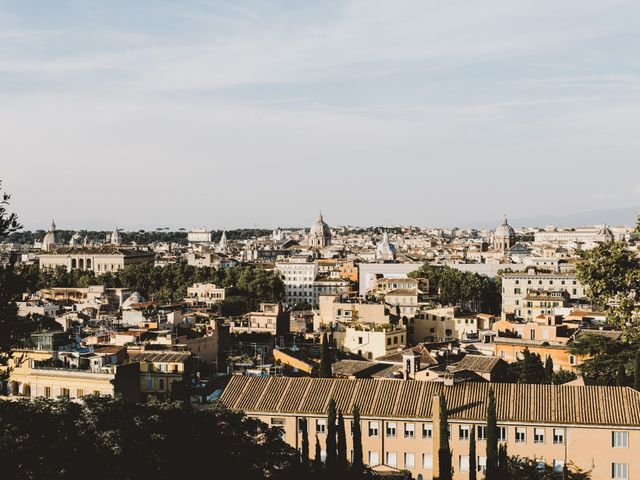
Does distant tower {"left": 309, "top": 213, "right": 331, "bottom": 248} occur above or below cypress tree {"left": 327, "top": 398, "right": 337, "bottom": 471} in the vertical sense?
above

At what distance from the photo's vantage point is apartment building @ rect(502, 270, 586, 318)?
7006 centimetres

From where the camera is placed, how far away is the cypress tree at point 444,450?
72.6ft

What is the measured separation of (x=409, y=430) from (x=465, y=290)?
4947 cm

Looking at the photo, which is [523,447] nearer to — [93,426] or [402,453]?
[402,453]

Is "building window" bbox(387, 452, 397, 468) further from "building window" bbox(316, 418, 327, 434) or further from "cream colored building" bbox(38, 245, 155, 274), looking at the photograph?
"cream colored building" bbox(38, 245, 155, 274)

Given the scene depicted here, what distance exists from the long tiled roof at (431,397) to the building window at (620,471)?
106cm

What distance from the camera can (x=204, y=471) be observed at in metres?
19.5

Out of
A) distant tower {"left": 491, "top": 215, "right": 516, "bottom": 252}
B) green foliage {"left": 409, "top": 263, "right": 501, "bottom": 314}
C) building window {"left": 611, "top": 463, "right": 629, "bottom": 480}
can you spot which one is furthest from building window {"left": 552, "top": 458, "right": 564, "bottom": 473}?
distant tower {"left": 491, "top": 215, "right": 516, "bottom": 252}

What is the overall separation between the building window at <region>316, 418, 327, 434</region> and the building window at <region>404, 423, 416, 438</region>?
226cm

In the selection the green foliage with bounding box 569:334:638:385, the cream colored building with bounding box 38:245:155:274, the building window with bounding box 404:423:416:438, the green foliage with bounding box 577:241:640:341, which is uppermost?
the green foliage with bounding box 577:241:640:341

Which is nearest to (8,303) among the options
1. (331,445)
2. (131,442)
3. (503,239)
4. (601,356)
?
(131,442)

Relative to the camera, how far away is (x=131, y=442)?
1903cm

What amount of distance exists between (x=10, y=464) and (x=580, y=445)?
48.5 feet

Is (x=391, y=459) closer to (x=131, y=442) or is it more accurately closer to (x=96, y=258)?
(x=131, y=442)
